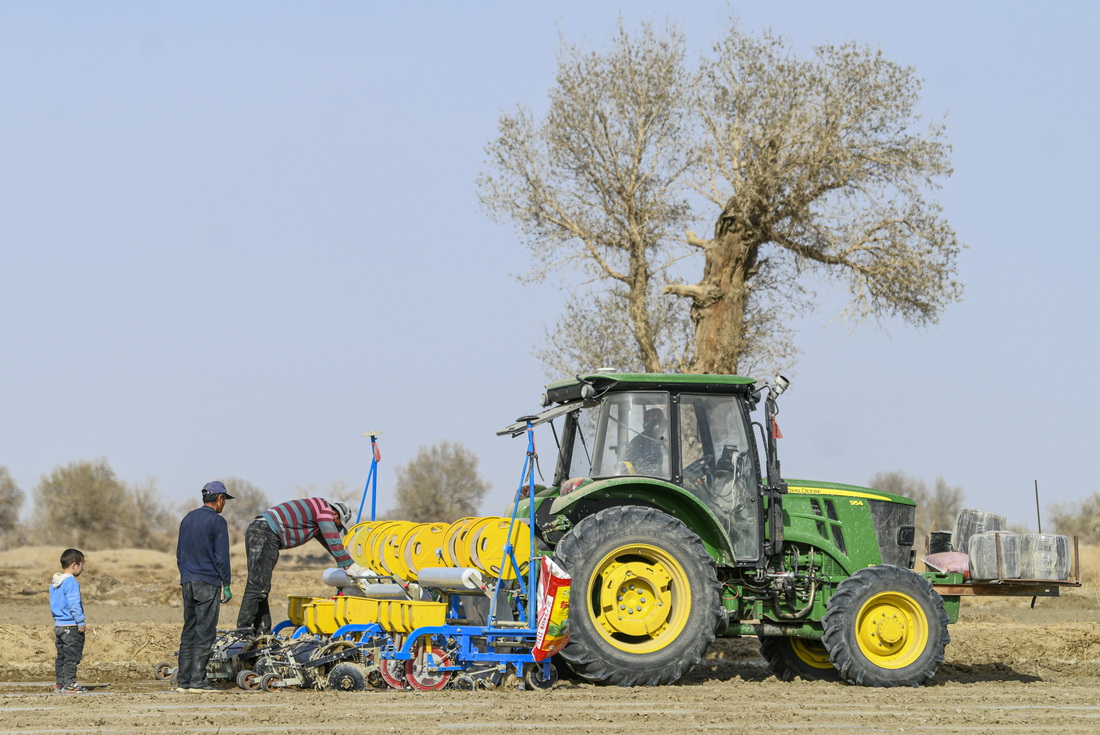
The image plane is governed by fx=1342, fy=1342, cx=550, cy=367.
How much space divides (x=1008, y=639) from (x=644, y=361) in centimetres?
857

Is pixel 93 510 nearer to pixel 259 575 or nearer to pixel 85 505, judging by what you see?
pixel 85 505

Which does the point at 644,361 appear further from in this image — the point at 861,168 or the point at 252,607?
the point at 252,607

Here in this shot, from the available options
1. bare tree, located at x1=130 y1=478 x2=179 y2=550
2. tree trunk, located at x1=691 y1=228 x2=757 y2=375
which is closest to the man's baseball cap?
tree trunk, located at x1=691 y1=228 x2=757 y2=375

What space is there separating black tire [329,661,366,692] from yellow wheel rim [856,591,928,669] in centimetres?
406

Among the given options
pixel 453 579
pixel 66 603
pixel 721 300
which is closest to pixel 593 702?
pixel 453 579

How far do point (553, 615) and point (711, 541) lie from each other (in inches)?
70.0

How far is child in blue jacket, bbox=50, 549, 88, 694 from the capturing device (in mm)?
10406

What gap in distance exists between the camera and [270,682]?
10.3m

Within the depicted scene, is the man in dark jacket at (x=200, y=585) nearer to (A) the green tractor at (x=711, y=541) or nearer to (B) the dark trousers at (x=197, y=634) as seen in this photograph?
(B) the dark trousers at (x=197, y=634)

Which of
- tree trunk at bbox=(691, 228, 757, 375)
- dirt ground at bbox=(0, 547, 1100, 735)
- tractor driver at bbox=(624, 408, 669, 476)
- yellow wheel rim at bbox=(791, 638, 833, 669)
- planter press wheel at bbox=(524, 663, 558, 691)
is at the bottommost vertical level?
dirt ground at bbox=(0, 547, 1100, 735)

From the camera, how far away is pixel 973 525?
487 inches

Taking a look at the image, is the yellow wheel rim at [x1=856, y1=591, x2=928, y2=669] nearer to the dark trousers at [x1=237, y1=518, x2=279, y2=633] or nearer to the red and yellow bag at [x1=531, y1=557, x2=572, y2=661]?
the red and yellow bag at [x1=531, y1=557, x2=572, y2=661]

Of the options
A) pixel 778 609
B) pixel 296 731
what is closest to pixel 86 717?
pixel 296 731

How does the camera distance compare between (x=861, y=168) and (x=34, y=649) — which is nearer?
(x=34, y=649)
